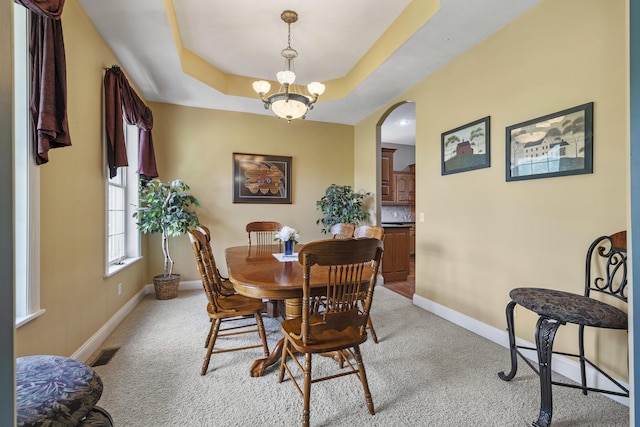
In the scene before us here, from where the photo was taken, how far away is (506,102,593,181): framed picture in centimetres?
190

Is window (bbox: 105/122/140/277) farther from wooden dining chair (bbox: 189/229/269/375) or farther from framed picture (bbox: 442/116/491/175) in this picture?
framed picture (bbox: 442/116/491/175)

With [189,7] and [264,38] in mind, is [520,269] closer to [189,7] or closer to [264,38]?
[264,38]

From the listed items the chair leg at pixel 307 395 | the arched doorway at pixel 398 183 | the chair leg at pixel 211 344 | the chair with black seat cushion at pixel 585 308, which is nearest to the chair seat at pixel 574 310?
the chair with black seat cushion at pixel 585 308

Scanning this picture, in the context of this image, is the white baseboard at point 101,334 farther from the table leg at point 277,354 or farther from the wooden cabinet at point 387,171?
the wooden cabinet at point 387,171

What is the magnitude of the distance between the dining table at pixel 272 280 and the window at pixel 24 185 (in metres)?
1.11

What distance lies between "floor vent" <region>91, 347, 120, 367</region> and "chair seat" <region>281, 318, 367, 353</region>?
1583 millimetres

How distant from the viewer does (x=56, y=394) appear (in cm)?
98

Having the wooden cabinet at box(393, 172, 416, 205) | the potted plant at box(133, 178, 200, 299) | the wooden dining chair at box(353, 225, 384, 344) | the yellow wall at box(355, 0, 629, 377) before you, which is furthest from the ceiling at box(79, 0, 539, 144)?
the wooden cabinet at box(393, 172, 416, 205)

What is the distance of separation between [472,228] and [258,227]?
7.91ft

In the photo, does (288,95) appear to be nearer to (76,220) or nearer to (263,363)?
(76,220)

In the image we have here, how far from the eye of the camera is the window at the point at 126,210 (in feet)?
10.9

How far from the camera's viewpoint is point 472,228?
110 inches

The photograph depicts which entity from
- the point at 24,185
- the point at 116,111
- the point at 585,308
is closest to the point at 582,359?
the point at 585,308

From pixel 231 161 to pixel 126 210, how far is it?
157 centimetres
